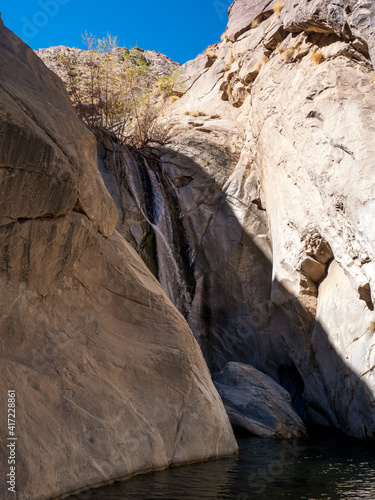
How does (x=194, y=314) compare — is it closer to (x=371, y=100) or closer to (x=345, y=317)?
(x=345, y=317)

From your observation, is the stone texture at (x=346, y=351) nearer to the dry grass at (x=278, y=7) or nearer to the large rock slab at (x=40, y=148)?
the large rock slab at (x=40, y=148)

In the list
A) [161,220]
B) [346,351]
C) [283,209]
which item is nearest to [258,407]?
[346,351]

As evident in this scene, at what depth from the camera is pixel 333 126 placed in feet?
35.2

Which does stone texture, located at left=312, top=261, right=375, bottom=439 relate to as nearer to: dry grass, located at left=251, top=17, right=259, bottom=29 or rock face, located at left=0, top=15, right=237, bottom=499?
rock face, located at left=0, top=15, right=237, bottom=499

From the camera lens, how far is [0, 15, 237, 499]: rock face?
6234mm

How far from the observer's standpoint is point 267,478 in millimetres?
7004

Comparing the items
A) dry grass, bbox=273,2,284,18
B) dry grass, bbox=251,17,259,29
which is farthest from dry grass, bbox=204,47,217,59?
dry grass, bbox=273,2,284,18

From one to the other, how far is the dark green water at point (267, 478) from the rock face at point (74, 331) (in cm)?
34

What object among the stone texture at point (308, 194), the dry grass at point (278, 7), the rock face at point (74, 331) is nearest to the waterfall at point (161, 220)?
the stone texture at point (308, 194)

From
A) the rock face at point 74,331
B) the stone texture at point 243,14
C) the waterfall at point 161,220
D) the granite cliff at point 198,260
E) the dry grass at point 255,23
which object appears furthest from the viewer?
the stone texture at point 243,14

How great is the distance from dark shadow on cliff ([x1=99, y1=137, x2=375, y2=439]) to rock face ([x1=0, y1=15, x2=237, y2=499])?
5.83m

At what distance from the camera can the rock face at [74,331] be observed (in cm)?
623

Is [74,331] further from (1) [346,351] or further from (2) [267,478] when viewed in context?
(1) [346,351]

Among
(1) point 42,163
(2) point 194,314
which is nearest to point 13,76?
(1) point 42,163
